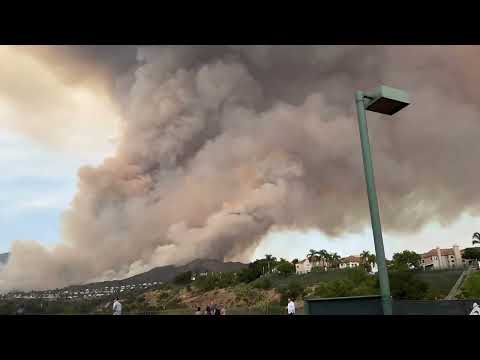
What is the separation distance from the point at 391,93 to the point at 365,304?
234cm

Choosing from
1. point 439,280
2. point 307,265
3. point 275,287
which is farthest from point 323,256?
point 439,280

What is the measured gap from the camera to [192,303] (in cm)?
7881

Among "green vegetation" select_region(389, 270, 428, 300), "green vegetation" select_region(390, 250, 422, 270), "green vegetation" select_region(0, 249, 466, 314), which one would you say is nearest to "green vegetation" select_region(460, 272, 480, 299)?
"green vegetation" select_region(0, 249, 466, 314)

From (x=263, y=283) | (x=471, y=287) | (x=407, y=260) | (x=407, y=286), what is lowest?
(x=471, y=287)

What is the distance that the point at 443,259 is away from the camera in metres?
81.9

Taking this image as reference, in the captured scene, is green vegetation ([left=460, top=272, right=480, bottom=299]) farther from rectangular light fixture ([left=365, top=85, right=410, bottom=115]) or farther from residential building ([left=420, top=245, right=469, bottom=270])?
rectangular light fixture ([left=365, top=85, right=410, bottom=115])

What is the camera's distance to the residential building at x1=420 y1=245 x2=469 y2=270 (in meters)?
76.2

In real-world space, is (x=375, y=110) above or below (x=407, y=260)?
below

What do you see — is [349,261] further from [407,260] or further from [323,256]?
[407,260]

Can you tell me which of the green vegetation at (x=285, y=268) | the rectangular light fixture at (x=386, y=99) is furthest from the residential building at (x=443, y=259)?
the rectangular light fixture at (x=386, y=99)

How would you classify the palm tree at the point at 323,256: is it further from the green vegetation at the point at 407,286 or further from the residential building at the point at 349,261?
the green vegetation at the point at 407,286
